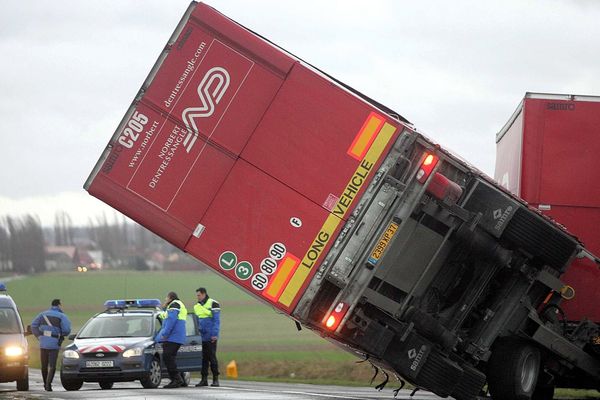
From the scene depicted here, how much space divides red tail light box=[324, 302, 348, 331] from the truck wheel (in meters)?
1.98

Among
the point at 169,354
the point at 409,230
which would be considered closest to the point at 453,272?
the point at 409,230

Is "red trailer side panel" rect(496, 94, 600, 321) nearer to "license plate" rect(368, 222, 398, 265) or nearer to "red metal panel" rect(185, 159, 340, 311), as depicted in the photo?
"license plate" rect(368, 222, 398, 265)

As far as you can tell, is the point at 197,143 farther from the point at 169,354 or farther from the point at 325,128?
the point at 169,354

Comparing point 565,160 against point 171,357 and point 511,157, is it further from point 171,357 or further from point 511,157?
point 171,357

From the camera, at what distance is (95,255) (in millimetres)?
103750

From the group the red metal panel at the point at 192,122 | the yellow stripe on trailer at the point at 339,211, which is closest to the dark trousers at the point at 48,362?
the red metal panel at the point at 192,122

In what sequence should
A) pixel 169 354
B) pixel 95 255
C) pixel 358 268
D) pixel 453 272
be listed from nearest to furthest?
pixel 358 268
pixel 453 272
pixel 169 354
pixel 95 255

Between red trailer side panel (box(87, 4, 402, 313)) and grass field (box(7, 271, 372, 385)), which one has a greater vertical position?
red trailer side panel (box(87, 4, 402, 313))

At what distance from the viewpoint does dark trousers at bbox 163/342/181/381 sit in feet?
63.9

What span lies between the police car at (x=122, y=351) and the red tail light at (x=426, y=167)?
873cm

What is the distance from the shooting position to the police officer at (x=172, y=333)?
1930cm

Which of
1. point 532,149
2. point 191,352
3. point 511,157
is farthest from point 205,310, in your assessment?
point 532,149

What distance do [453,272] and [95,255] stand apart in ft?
304

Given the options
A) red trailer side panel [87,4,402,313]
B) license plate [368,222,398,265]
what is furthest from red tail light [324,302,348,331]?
license plate [368,222,398,265]
